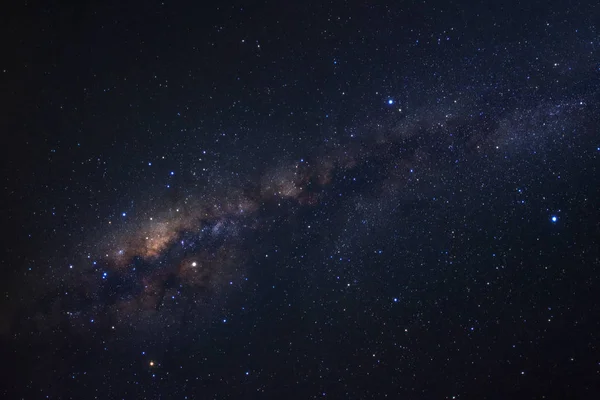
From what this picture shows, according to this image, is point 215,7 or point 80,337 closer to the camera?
point 215,7

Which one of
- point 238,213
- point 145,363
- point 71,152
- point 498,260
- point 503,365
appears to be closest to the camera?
point 71,152

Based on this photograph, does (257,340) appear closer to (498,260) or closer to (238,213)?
(238,213)

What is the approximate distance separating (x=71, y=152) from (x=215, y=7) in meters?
2.25

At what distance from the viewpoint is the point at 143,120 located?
385cm

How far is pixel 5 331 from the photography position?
4230 millimetres

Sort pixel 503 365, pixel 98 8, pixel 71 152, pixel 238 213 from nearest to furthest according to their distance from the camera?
1. pixel 98 8
2. pixel 71 152
3. pixel 238 213
4. pixel 503 365

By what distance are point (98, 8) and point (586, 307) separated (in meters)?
7.42

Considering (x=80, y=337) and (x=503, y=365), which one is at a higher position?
(x=80, y=337)

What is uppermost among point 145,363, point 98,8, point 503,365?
point 98,8

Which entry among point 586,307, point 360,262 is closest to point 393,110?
point 360,262

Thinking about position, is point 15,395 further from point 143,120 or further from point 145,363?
point 143,120

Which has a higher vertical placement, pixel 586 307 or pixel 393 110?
pixel 393 110

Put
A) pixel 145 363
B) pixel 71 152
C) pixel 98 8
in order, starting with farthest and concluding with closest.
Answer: pixel 145 363 < pixel 71 152 < pixel 98 8

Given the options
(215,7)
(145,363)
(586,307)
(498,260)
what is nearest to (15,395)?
(145,363)
